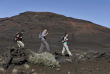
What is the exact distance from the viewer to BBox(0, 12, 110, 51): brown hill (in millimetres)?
50438

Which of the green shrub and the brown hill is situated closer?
the green shrub

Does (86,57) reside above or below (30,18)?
below

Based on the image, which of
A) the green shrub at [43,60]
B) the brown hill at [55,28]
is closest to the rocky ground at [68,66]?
the green shrub at [43,60]

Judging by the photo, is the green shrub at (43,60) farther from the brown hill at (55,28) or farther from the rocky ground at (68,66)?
the brown hill at (55,28)

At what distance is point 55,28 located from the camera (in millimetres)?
58750

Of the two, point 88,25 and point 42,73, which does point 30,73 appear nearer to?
point 42,73

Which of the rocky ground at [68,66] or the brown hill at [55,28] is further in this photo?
the brown hill at [55,28]

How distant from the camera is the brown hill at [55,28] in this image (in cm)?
5044

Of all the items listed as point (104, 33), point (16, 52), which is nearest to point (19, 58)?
point (16, 52)

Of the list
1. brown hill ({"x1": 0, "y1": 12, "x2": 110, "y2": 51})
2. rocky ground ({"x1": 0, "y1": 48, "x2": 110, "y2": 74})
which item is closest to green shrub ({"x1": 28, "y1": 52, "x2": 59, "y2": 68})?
rocky ground ({"x1": 0, "y1": 48, "x2": 110, "y2": 74})

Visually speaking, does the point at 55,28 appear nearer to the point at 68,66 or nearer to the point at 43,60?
the point at 68,66

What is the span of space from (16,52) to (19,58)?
45 cm

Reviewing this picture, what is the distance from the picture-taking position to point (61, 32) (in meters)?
57.0

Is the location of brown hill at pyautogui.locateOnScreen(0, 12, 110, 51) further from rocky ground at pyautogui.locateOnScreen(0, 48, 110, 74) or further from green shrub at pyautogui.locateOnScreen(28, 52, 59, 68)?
green shrub at pyautogui.locateOnScreen(28, 52, 59, 68)
